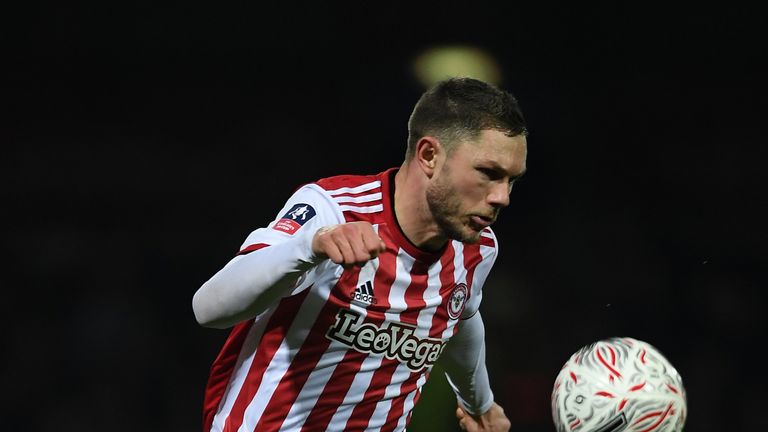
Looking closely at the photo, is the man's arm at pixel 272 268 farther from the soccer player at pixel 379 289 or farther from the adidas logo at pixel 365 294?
the adidas logo at pixel 365 294

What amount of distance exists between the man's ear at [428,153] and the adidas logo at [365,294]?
0.34 metres

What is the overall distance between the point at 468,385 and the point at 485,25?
11.5 ft

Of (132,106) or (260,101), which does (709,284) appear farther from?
(132,106)

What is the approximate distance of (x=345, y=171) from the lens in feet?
18.9

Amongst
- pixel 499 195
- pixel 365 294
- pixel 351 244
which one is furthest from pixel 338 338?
pixel 351 244

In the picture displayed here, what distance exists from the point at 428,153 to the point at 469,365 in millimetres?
889

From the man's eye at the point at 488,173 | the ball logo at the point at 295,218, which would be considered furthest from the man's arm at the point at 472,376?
the ball logo at the point at 295,218

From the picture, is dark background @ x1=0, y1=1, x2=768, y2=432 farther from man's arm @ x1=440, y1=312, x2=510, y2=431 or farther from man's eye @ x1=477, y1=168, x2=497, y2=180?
man's eye @ x1=477, y1=168, x2=497, y2=180

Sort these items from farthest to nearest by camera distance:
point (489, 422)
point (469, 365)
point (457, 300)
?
point (489, 422), point (469, 365), point (457, 300)

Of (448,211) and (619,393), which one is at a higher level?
(448,211)

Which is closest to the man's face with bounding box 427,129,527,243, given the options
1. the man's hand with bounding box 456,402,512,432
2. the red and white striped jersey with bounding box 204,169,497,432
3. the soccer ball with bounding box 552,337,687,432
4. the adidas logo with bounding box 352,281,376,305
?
the red and white striped jersey with bounding box 204,169,497,432

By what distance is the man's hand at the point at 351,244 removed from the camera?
1738 millimetres

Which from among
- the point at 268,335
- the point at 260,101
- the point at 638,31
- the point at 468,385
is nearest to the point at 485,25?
the point at 638,31

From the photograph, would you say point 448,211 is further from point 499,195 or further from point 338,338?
point 338,338
